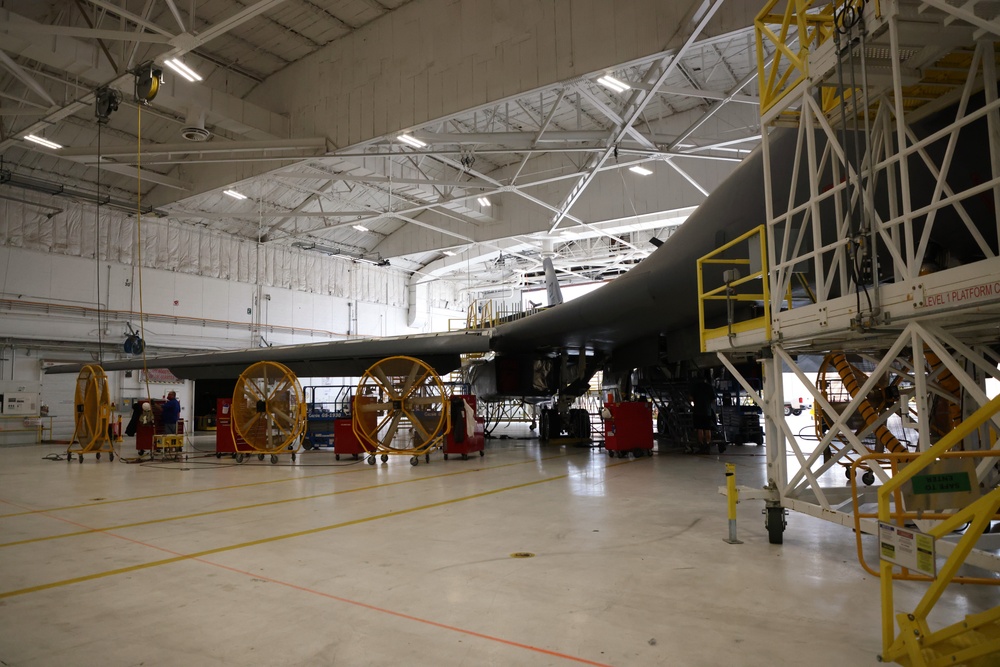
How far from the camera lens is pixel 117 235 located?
24562mm

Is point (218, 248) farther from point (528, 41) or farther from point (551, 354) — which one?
point (528, 41)

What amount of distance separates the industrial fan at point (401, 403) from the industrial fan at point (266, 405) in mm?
1433

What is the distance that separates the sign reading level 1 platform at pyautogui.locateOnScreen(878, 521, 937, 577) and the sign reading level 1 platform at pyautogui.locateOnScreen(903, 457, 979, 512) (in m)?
0.24

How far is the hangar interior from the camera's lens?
12.1 feet

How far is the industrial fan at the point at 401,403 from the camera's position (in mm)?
12398

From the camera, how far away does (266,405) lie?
13.6 m

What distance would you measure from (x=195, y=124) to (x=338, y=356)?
271 inches

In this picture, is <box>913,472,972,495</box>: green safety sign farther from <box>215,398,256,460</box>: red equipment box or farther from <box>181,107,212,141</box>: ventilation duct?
<box>181,107,212,141</box>: ventilation duct

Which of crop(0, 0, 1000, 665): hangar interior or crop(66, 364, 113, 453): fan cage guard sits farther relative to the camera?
crop(66, 364, 113, 453): fan cage guard

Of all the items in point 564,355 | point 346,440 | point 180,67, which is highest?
point 180,67

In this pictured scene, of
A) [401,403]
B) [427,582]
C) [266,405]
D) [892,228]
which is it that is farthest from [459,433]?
[892,228]

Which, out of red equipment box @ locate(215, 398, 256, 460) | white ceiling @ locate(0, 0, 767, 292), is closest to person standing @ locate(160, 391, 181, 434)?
red equipment box @ locate(215, 398, 256, 460)

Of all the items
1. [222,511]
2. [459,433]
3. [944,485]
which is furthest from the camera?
[459,433]

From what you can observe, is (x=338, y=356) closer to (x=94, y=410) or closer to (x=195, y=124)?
(x=94, y=410)
